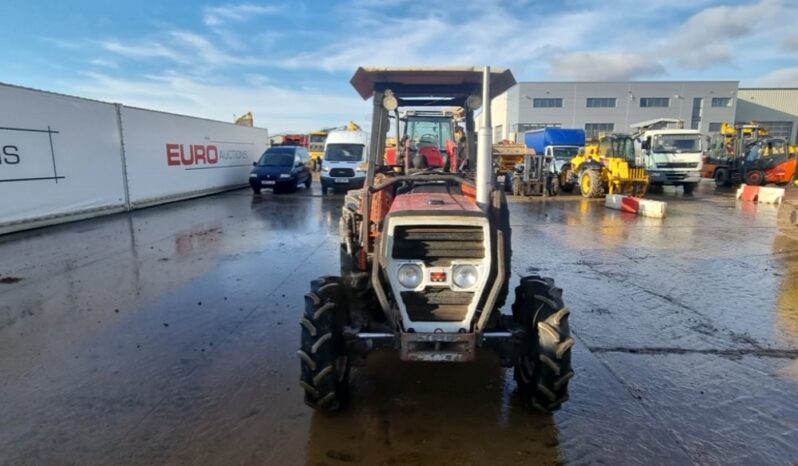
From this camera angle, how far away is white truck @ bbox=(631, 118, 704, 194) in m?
18.8

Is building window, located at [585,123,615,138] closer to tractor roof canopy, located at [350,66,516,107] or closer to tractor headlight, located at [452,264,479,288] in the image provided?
tractor roof canopy, located at [350,66,516,107]

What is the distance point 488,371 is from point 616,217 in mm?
10462

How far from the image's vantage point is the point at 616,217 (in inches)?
505

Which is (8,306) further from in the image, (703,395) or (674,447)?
(703,395)

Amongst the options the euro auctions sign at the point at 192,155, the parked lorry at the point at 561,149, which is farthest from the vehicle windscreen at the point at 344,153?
the parked lorry at the point at 561,149

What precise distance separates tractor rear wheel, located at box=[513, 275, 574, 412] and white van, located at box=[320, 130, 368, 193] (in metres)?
15.7

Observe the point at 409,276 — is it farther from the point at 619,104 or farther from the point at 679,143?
the point at 619,104

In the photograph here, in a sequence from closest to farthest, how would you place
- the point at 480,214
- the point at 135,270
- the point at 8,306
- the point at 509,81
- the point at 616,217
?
1. the point at 480,214
2. the point at 509,81
3. the point at 8,306
4. the point at 135,270
5. the point at 616,217

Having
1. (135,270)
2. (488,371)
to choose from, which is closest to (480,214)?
(488,371)

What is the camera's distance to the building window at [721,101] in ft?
178

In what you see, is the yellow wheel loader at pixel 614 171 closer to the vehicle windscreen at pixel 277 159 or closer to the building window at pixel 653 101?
the vehicle windscreen at pixel 277 159

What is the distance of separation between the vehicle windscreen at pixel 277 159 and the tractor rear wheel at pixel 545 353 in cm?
1701

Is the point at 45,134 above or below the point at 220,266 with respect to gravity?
above

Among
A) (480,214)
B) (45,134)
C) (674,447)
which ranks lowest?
(674,447)
